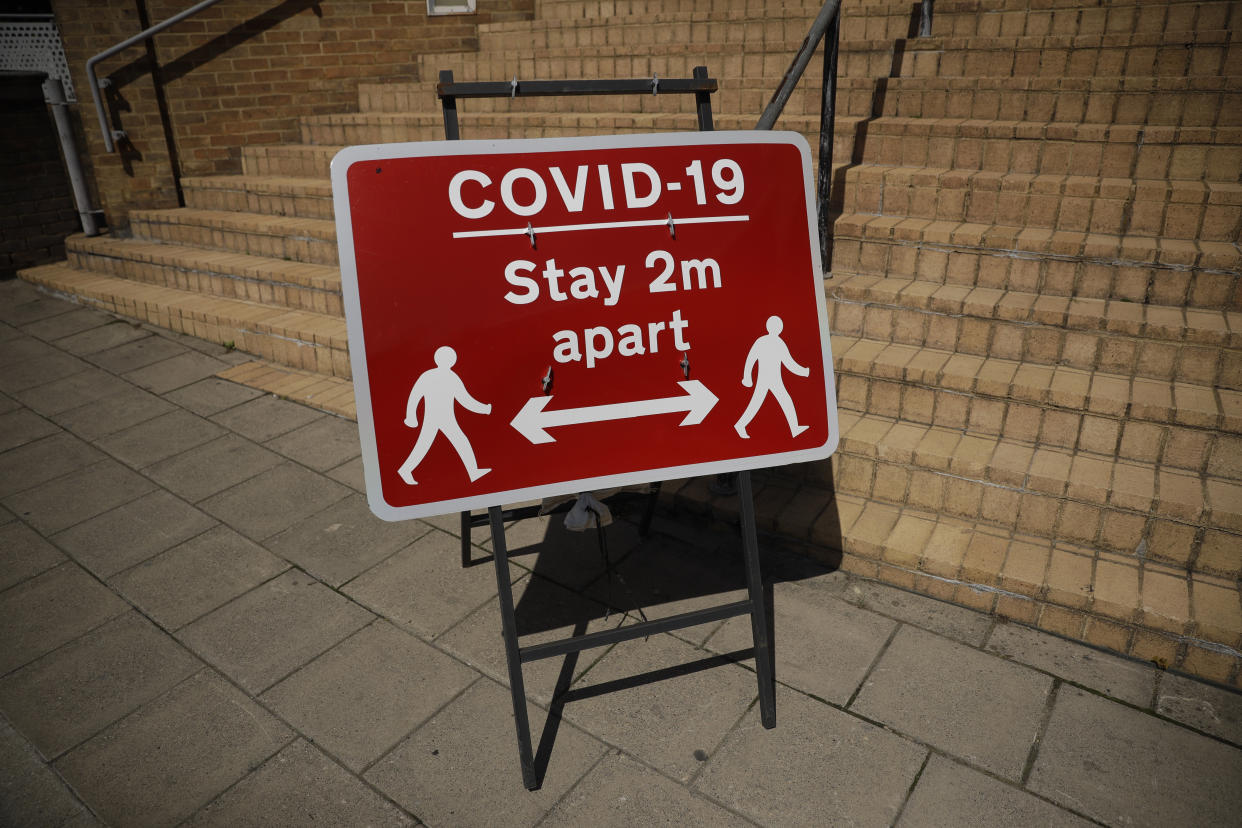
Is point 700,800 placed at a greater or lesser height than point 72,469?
lesser

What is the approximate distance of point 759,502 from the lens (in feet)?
12.3

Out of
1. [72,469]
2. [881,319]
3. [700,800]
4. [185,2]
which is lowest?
[700,800]

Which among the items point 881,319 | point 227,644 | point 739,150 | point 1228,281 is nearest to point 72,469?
point 227,644

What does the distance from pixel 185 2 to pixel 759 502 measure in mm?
7158

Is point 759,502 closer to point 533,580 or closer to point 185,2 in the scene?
point 533,580

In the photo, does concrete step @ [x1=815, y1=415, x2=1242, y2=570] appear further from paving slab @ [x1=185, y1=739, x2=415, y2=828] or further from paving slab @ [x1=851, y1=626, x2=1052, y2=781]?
paving slab @ [x1=185, y1=739, x2=415, y2=828]

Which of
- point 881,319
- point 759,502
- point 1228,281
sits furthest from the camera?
point 881,319

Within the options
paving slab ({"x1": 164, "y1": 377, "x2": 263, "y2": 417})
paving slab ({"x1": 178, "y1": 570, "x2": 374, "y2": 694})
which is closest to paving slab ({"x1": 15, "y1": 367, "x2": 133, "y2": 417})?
paving slab ({"x1": 164, "y1": 377, "x2": 263, "y2": 417})

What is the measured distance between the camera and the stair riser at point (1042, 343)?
10.9 feet

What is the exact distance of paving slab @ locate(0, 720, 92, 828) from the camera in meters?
2.47

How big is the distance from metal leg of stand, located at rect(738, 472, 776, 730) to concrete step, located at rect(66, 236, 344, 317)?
4196 mm

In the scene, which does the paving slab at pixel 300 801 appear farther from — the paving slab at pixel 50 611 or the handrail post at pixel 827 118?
the handrail post at pixel 827 118

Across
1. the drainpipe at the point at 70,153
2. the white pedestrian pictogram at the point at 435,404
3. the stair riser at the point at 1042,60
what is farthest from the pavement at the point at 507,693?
the drainpipe at the point at 70,153

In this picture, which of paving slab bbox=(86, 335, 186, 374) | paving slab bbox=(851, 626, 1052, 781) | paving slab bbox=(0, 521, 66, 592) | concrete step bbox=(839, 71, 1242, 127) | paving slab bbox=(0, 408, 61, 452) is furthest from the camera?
paving slab bbox=(86, 335, 186, 374)
